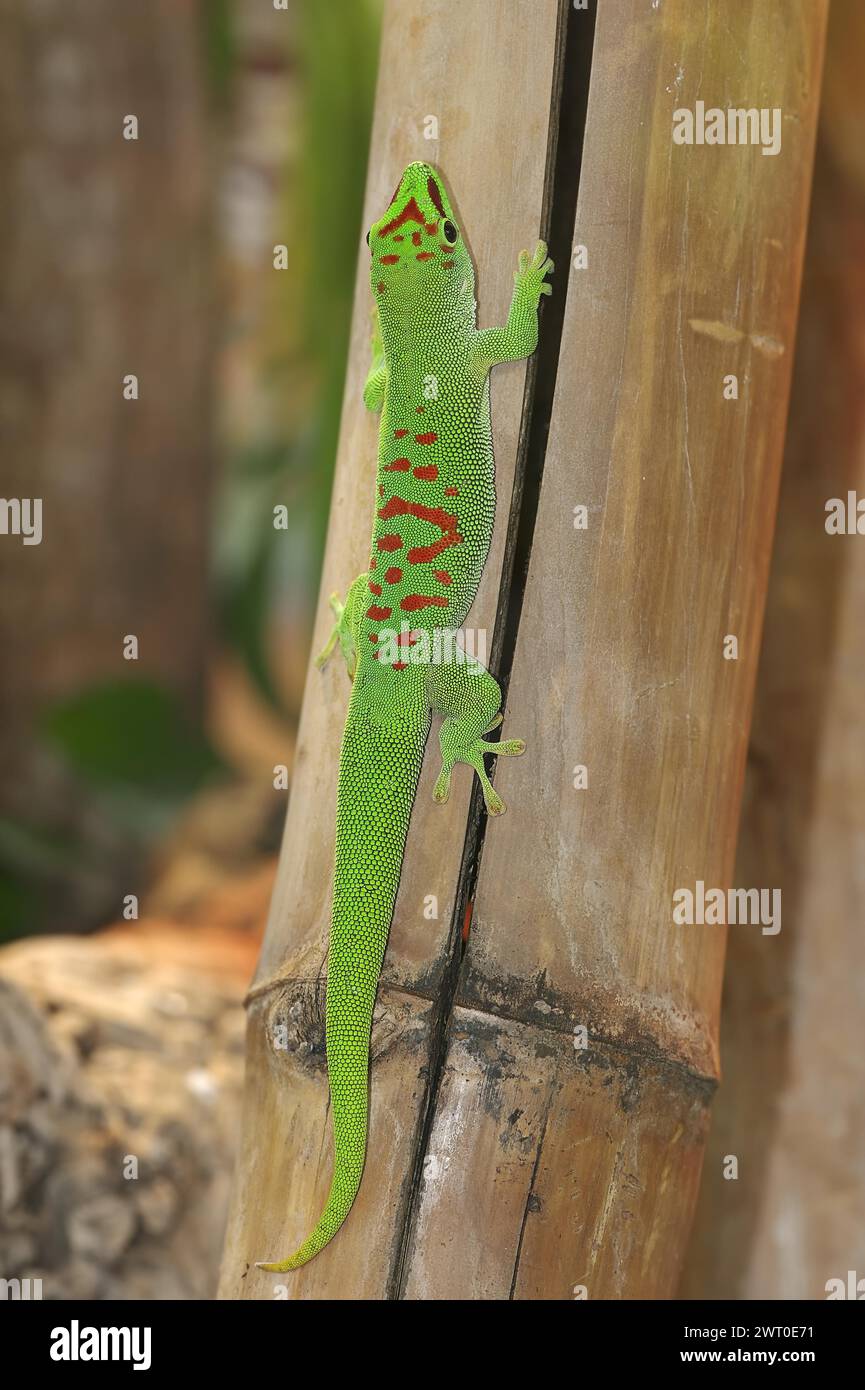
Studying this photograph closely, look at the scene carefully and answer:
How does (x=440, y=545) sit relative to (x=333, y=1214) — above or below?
above

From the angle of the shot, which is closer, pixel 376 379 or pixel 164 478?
pixel 376 379

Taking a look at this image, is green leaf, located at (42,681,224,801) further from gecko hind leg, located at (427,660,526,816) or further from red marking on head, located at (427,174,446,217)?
red marking on head, located at (427,174,446,217)

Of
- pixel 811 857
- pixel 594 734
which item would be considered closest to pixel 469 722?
pixel 594 734

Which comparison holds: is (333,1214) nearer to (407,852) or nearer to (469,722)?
(407,852)

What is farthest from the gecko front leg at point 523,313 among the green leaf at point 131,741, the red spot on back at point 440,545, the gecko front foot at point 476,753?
the green leaf at point 131,741

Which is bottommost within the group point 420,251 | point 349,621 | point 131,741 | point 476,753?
point 476,753

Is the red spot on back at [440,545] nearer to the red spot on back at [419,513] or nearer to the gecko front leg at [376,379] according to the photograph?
the red spot on back at [419,513]

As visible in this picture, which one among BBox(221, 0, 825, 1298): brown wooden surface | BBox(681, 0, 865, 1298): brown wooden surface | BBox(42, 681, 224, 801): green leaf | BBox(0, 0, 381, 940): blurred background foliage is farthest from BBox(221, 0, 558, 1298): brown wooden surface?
BBox(42, 681, 224, 801): green leaf
